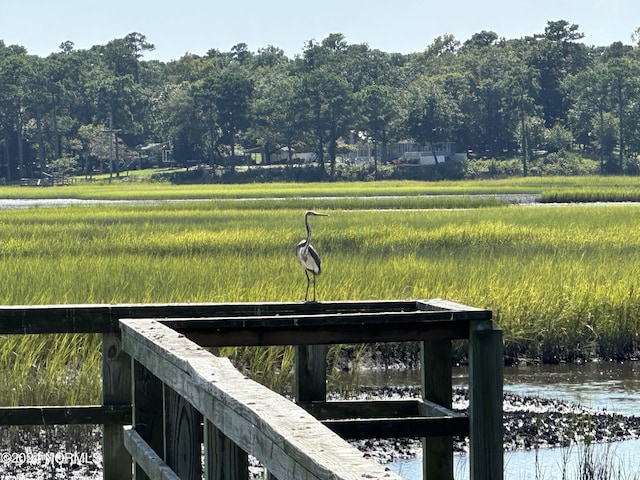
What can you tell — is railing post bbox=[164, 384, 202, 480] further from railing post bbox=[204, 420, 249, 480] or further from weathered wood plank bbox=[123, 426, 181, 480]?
railing post bbox=[204, 420, 249, 480]

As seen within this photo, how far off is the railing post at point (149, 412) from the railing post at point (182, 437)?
538mm

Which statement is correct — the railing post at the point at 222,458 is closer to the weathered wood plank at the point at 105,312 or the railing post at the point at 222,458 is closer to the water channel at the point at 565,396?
the weathered wood plank at the point at 105,312

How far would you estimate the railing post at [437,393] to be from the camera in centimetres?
631

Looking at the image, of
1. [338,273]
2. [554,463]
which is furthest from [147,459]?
[338,273]

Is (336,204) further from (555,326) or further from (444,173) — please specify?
(444,173)

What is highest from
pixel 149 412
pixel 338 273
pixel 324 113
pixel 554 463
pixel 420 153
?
pixel 324 113

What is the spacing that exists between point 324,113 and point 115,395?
111 metres

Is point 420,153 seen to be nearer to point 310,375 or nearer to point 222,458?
point 310,375

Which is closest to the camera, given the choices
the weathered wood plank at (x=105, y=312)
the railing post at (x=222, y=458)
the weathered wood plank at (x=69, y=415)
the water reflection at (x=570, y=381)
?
the railing post at (x=222, y=458)

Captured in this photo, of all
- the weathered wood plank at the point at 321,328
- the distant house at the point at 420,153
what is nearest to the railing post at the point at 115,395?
the weathered wood plank at the point at 321,328

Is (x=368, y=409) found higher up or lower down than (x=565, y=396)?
higher up

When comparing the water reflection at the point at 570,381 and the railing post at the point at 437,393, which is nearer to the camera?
the railing post at the point at 437,393

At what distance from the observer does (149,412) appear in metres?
5.35

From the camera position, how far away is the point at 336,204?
178 ft
